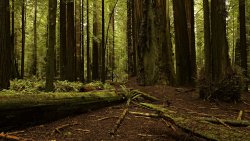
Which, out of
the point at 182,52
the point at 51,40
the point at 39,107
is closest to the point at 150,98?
the point at 51,40

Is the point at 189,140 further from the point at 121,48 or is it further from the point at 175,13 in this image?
the point at 121,48

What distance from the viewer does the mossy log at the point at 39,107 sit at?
4.93 meters

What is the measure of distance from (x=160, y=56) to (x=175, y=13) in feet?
9.36

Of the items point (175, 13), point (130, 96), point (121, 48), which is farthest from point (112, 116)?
point (121, 48)

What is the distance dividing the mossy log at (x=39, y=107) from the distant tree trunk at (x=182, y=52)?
6.20 m

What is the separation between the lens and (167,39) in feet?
38.5

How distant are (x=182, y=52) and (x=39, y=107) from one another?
8.36 m

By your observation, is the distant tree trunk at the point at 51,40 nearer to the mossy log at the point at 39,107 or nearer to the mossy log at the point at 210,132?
the mossy log at the point at 39,107

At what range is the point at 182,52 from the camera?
41.2ft

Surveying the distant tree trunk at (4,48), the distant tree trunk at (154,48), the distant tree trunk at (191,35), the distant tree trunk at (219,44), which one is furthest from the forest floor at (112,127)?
the distant tree trunk at (191,35)

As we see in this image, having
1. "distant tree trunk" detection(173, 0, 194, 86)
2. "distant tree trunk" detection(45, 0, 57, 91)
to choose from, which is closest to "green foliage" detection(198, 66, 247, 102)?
"distant tree trunk" detection(173, 0, 194, 86)

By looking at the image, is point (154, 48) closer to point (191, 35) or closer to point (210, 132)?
point (191, 35)

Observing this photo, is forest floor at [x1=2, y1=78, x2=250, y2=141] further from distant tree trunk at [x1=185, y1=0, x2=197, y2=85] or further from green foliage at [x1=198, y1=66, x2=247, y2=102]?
distant tree trunk at [x1=185, y1=0, x2=197, y2=85]

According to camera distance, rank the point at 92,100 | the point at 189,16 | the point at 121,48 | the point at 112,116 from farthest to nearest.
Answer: the point at 121,48 < the point at 189,16 < the point at 92,100 < the point at 112,116
